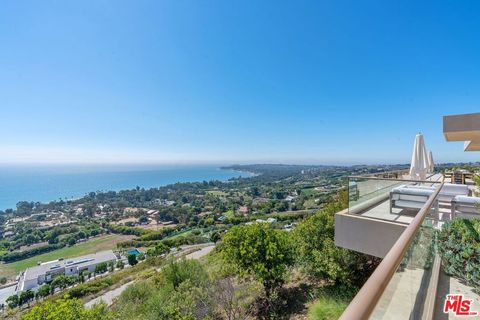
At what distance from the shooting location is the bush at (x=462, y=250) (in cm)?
242

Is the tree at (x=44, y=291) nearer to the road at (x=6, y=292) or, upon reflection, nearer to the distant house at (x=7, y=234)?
the road at (x=6, y=292)

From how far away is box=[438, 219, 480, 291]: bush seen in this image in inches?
95.1

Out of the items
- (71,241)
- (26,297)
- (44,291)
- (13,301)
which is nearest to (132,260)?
(44,291)

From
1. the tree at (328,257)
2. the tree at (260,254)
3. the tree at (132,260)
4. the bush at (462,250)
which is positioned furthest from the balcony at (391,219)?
the tree at (132,260)

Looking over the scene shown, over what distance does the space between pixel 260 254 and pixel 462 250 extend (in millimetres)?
6192

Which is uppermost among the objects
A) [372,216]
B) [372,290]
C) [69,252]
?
[372,290]

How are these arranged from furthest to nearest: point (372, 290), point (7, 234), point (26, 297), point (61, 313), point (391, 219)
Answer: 1. point (7, 234)
2. point (26, 297)
3. point (61, 313)
4. point (391, 219)
5. point (372, 290)

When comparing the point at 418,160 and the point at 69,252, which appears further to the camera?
the point at 69,252

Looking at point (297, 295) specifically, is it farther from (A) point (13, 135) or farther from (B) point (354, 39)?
(A) point (13, 135)

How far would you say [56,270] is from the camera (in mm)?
24844

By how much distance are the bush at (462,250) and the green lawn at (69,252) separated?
4029 cm

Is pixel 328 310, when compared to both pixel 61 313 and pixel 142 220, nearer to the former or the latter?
pixel 61 313

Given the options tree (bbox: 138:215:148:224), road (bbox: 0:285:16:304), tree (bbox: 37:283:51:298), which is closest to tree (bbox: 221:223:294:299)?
tree (bbox: 37:283:51:298)

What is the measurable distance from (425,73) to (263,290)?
14319 millimetres
